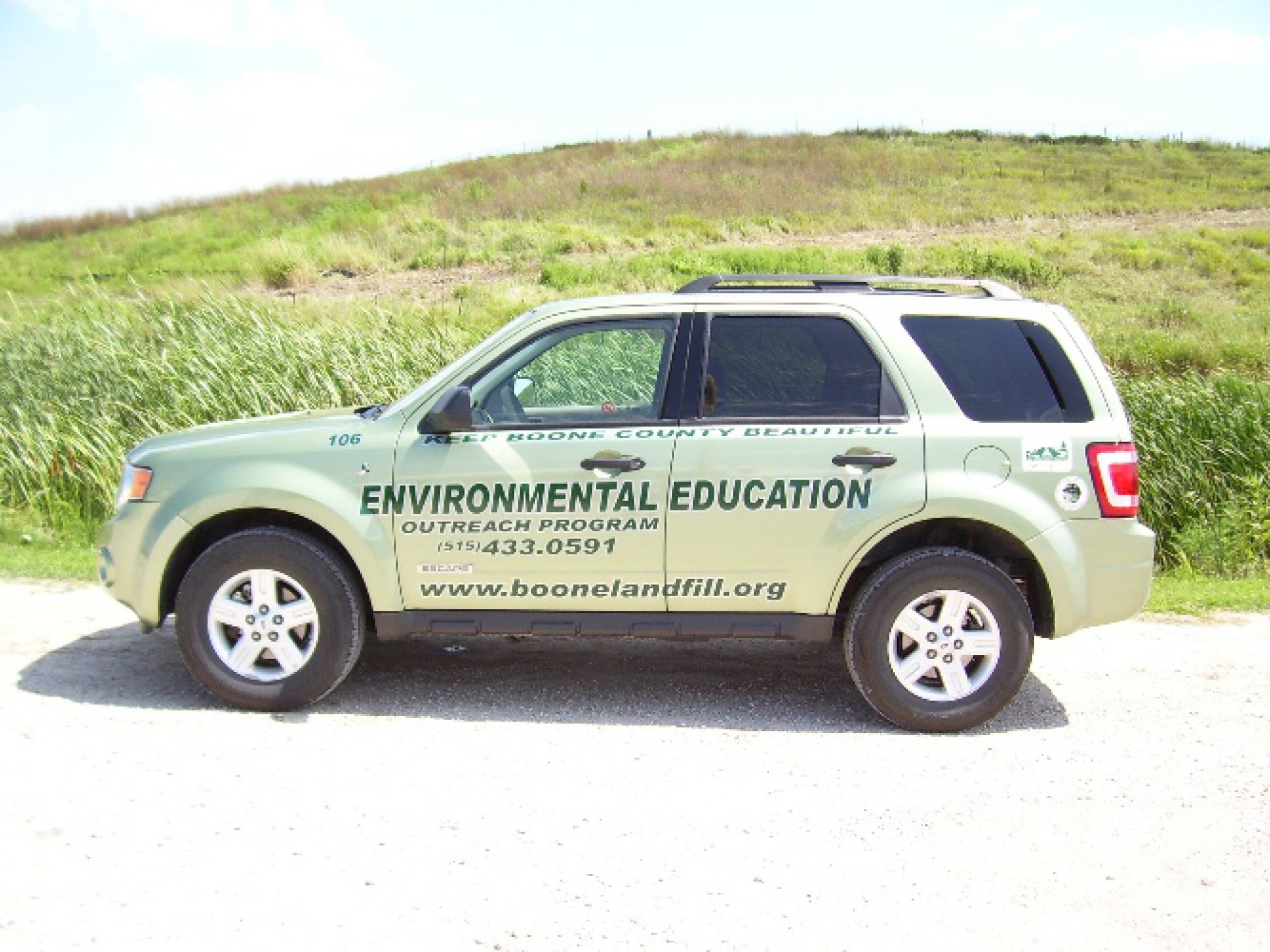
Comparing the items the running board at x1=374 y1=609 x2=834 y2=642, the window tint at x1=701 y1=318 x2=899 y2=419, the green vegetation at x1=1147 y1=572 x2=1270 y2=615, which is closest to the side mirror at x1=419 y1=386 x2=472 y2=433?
the running board at x1=374 y1=609 x2=834 y2=642

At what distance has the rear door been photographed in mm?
5965

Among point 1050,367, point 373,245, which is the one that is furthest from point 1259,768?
point 373,245

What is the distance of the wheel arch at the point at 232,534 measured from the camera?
623 centimetres

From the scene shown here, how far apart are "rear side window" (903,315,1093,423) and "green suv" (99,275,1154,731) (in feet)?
0.03

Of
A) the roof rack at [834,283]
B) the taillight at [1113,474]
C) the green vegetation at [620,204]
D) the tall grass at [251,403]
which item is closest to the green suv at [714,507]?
the taillight at [1113,474]

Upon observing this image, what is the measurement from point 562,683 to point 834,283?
231 cm

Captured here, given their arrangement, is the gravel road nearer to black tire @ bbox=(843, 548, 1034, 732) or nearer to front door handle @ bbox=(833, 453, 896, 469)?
black tire @ bbox=(843, 548, 1034, 732)

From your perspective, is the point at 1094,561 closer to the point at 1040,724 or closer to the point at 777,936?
the point at 1040,724

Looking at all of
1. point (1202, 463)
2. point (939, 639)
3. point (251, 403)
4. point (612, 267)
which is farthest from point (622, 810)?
point (612, 267)

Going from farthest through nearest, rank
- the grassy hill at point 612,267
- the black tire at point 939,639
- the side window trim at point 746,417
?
the grassy hill at point 612,267, the side window trim at point 746,417, the black tire at point 939,639

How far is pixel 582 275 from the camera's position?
34.4 m

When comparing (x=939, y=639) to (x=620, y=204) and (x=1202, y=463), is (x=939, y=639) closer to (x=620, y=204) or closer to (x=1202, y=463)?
(x=1202, y=463)

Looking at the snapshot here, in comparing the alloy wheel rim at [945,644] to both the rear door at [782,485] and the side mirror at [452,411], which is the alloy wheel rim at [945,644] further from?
the side mirror at [452,411]

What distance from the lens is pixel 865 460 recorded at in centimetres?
595
